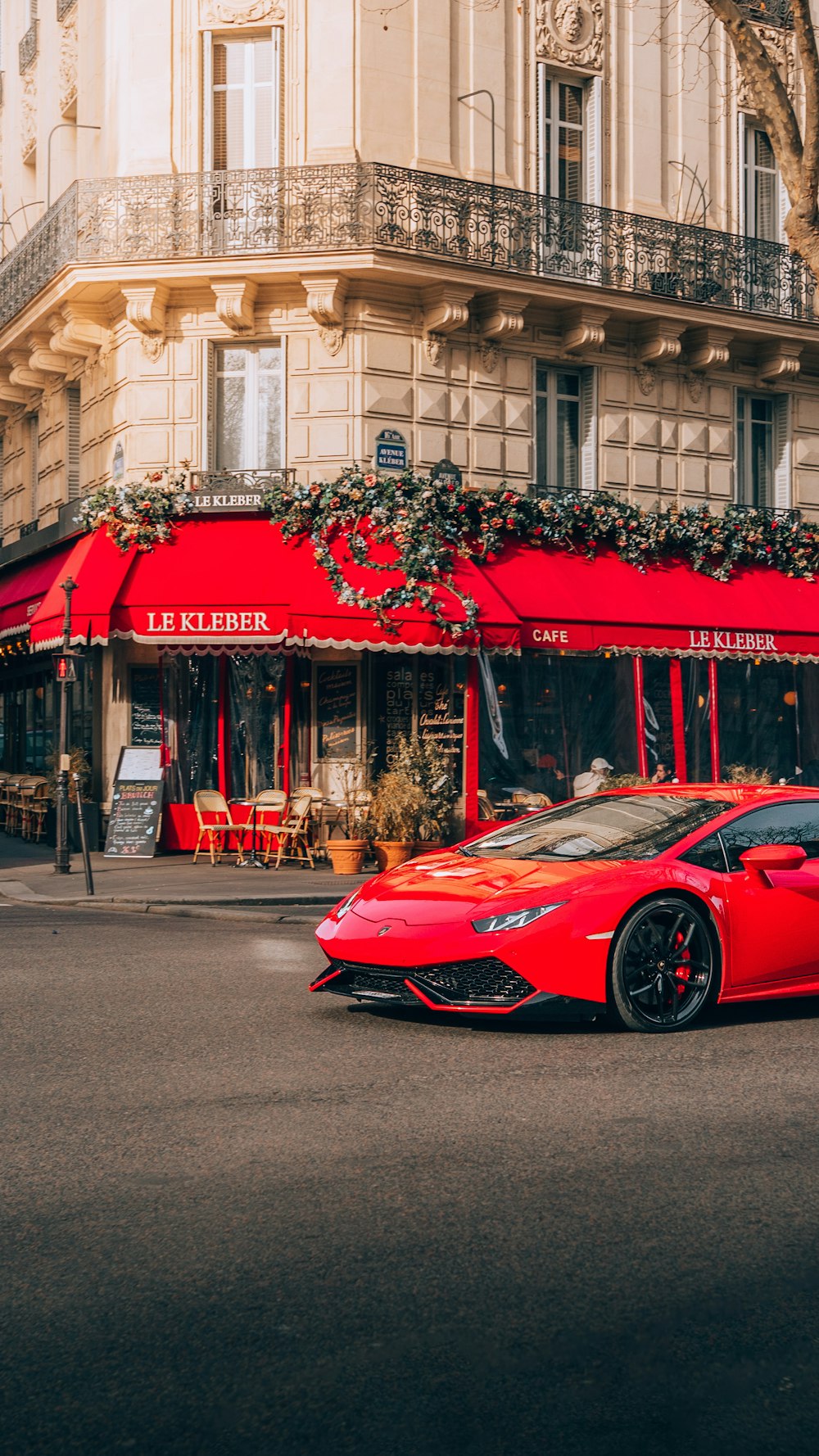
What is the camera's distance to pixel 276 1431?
3283 millimetres

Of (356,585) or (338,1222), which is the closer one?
(338,1222)

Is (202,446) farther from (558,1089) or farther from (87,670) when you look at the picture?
(558,1089)

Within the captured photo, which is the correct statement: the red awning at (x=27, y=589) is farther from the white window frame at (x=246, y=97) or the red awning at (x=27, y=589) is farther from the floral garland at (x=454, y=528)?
the white window frame at (x=246, y=97)

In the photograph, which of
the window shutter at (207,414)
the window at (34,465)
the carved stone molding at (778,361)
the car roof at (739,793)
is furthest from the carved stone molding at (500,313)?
the car roof at (739,793)

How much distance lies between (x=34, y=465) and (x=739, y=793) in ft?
63.6

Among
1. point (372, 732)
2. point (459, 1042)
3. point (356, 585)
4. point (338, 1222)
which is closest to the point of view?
point (338, 1222)

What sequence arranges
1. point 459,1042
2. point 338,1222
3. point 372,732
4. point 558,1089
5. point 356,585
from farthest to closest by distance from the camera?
1. point 372,732
2. point 356,585
3. point 459,1042
4. point 558,1089
5. point 338,1222

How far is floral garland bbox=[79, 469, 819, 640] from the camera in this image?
1934cm

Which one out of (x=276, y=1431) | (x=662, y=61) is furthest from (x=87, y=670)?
(x=276, y=1431)

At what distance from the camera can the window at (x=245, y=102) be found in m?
20.9

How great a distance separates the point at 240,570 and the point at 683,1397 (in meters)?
16.5

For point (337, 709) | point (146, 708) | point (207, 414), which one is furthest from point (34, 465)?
point (337, 709)

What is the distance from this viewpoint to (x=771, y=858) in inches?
331

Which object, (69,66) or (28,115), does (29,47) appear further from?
(69,66)
